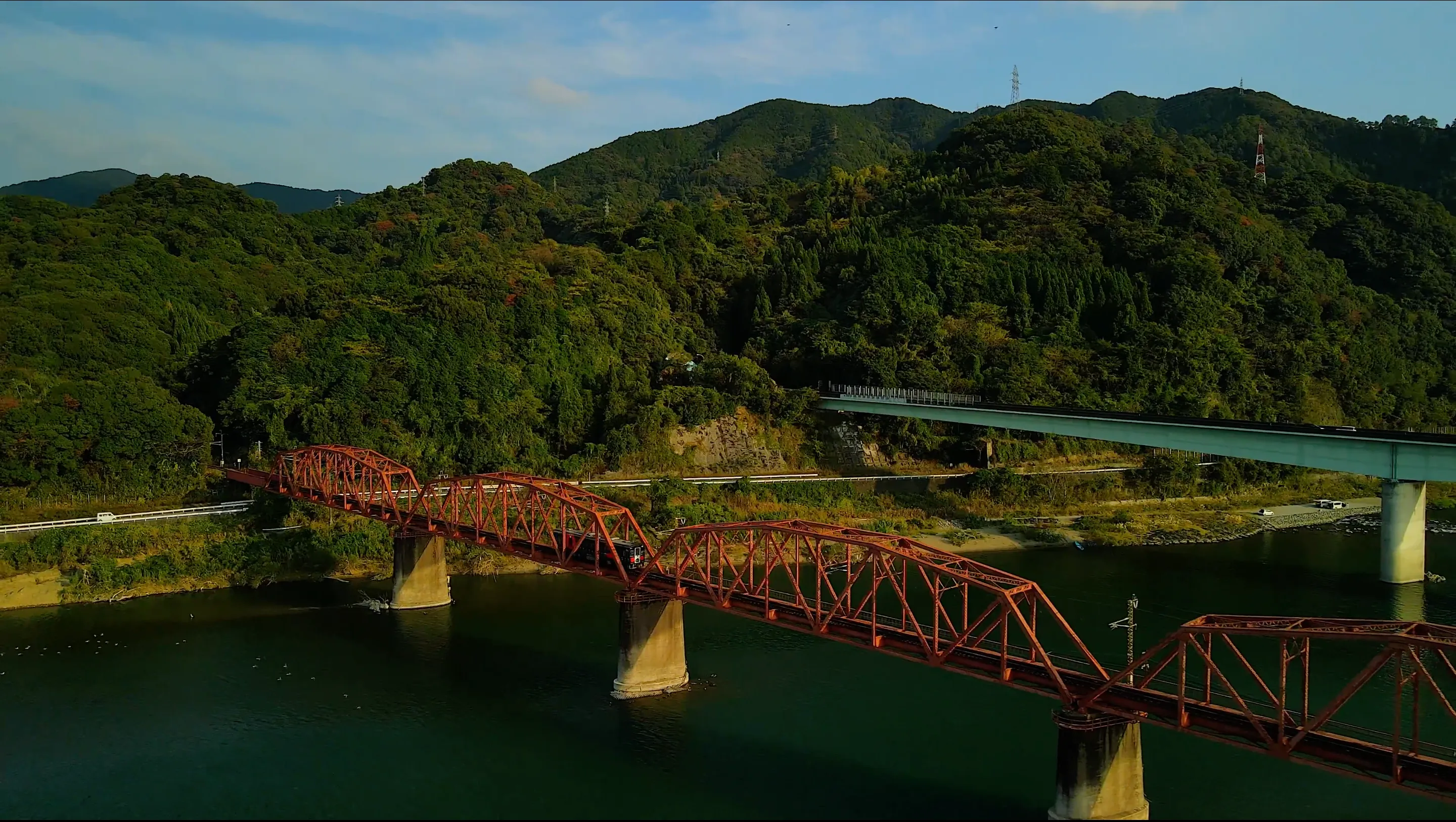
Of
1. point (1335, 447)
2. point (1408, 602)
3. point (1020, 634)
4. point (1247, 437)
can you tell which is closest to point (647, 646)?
point (1020, 634)

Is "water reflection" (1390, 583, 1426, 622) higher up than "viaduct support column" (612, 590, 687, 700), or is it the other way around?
"viaduct support column" (612, 590, 687, 700)

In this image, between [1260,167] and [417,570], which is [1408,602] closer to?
[417,570]

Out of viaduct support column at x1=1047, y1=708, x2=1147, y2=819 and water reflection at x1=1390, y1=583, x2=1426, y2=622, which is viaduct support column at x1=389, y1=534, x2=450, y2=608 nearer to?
viaduct support column at x1=1047, y1=708, x2=1147, y2=819

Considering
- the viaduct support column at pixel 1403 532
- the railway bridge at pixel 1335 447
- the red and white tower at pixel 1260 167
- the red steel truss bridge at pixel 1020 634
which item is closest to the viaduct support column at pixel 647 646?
the red steel truss bridge at pixel 1020 634

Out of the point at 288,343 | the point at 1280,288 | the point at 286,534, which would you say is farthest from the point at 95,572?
the point at 1280,288

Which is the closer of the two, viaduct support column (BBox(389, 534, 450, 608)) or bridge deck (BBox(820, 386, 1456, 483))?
bridge deck (BBox(820, 386, 1456, 483))

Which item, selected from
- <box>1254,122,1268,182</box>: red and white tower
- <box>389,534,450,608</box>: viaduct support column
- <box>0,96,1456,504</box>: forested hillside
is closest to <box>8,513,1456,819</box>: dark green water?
<box>389,534,450,608</box>: viaduct support column

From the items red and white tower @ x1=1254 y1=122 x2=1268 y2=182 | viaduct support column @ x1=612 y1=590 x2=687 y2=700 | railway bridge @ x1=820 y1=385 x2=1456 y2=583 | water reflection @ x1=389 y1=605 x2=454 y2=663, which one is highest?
red and white tower @ x1=1254 y1=122 x2=1268 y2=182
